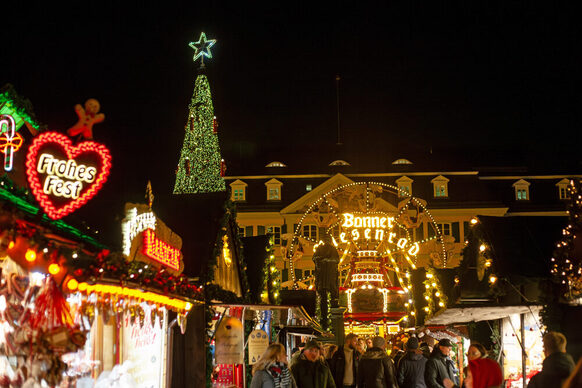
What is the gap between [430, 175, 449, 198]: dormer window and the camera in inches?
2692

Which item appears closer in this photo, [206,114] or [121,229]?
[121,229]

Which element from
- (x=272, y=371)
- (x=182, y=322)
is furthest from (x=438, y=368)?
(x=182, y=322)

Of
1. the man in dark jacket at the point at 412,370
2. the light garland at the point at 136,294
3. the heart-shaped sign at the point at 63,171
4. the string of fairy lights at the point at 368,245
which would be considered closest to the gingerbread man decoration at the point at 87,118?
the heart-shaped sign at the point at 63,171

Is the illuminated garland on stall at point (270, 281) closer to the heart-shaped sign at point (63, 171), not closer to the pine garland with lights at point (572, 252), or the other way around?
the pine garland with lights at point (572, 252)

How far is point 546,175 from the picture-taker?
68.6 metres

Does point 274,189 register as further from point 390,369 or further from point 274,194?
point 390,369

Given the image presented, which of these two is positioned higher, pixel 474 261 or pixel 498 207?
pixel 498 207

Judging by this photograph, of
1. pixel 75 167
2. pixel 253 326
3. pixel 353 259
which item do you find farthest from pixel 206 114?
pixel 75 167

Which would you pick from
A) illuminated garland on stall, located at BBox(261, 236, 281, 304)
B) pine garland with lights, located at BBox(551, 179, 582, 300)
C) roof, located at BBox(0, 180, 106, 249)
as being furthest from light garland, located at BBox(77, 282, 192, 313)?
illuminated garland on stall, located at BBox(261, 236, 281, 304)

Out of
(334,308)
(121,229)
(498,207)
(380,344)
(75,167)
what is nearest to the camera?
(75,167)

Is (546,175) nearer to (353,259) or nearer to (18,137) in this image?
(353,259)

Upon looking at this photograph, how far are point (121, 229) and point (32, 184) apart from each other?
6.55ft

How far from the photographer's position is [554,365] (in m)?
7.53

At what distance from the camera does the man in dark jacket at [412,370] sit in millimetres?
13445
